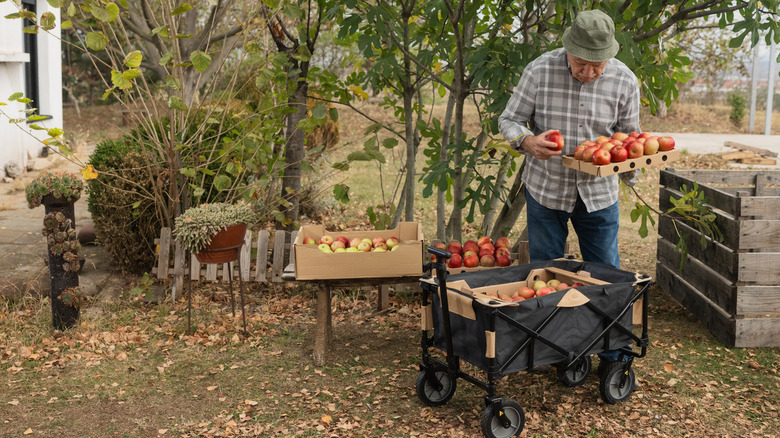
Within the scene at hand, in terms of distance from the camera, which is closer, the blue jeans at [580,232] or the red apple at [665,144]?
the red apple at [665,144]

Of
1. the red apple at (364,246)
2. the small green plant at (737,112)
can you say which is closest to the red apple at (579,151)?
the red apple at (364,246)

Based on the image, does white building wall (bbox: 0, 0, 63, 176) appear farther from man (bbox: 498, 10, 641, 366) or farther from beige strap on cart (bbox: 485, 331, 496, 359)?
beige strap on cart (bbox: 485, 331, 496, 359)

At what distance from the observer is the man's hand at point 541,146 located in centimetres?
368

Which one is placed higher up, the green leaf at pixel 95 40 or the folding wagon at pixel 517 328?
the green leaf at pixel 95 40

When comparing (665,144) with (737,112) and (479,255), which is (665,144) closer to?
(479,255)

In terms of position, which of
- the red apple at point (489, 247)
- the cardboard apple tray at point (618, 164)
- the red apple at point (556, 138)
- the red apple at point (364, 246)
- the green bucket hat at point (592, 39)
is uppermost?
the green bucket hat at point (592, 39)

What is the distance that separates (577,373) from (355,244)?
1487 mm

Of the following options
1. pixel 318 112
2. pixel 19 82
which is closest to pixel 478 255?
pixel 318 112

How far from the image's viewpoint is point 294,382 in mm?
4309

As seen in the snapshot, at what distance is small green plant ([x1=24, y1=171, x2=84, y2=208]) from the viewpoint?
4797 millimetres

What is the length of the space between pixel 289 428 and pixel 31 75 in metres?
10.4

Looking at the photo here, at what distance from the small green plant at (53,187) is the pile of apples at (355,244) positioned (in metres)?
1.59

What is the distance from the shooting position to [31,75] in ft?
39.7

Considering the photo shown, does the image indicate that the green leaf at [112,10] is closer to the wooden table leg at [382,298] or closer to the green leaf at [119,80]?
the green leaf at [119,80]
